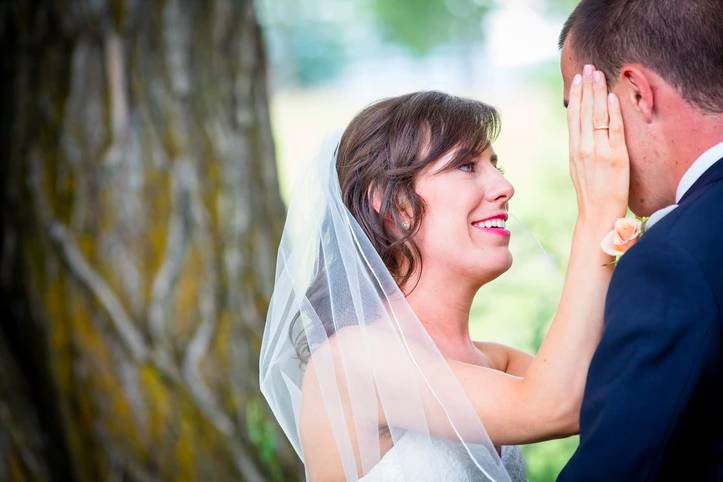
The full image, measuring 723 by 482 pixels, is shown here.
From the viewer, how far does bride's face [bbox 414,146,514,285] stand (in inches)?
109

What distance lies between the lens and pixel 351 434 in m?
2.75

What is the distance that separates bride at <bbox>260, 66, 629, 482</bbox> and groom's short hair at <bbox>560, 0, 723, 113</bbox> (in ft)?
0.37

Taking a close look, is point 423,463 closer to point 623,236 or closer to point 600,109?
point 623,236

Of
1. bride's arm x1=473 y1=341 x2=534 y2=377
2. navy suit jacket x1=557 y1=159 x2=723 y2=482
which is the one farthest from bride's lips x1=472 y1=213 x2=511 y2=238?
navy suit jacket x1=557 y1=159 x2=723 y2=482

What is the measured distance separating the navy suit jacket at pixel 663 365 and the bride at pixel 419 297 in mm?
330

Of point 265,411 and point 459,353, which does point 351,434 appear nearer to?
point 459,353

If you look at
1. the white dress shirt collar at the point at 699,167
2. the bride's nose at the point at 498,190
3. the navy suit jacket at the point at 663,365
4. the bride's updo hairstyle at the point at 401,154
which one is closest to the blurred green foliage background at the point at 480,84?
the bride's updo hairstyle at the point at 401,154

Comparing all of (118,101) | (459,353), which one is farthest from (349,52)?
(459,353)

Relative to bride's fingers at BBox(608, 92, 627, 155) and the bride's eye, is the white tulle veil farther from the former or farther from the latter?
bride's fingers at BBox(608, 92, 627, 155)

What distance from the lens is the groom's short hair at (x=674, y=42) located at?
87.8 inches

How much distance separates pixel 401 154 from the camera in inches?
111

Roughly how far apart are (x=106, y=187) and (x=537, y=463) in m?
2.55

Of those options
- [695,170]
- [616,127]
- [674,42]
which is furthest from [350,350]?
[674,42]

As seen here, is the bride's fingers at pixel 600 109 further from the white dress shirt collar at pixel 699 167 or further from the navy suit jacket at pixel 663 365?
the navy suit jacket at pixel 663 365
